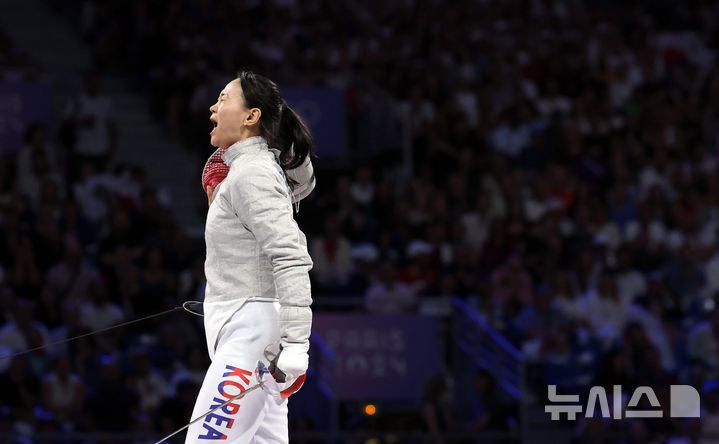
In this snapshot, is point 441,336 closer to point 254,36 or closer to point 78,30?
point 254,36

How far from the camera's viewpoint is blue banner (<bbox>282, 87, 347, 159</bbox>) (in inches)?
439

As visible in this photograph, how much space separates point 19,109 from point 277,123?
24.4ft

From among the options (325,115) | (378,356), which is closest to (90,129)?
(325,115)

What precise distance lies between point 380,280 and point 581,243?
223 centimetres

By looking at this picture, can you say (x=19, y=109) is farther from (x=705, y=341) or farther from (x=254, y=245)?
(x=254, y=245)

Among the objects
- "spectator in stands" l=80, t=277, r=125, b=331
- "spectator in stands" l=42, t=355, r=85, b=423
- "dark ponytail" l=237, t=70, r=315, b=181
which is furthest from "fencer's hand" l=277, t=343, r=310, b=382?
"spectator in stands" l=80, t=277, r=125, b=331

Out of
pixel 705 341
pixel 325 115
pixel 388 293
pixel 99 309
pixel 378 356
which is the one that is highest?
pixel 325 115

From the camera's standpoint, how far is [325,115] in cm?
1127

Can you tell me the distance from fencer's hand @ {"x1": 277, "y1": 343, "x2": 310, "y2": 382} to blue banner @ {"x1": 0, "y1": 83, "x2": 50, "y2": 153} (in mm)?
7661

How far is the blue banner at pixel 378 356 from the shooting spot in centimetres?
862

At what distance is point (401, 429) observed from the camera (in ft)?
27.1

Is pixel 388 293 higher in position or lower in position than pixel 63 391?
higher

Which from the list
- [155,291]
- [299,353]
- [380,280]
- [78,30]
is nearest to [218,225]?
[299,353]

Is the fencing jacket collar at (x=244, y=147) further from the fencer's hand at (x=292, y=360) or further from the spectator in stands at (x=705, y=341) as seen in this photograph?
the spectator in stands at (x=705, y=341)
